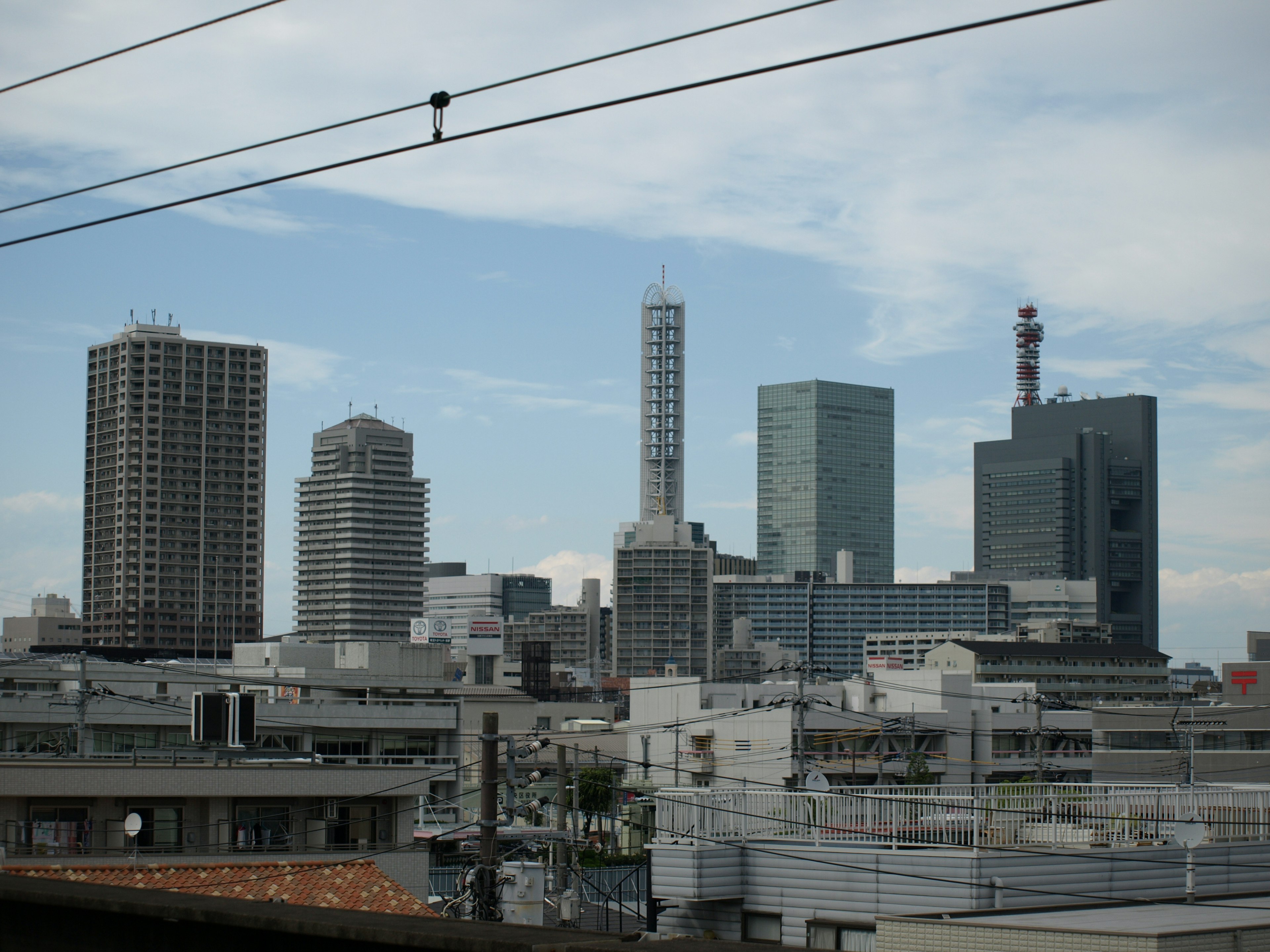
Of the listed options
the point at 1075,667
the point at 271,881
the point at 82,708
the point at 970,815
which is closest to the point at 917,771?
the point at 82,708

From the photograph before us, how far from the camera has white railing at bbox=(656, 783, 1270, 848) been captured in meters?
18.7

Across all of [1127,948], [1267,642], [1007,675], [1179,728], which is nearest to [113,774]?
[1127,948]

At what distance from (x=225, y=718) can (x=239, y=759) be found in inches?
334

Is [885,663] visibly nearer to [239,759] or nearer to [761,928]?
[239,759]

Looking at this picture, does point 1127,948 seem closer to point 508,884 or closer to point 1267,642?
point 508,884

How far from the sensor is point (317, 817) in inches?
1471

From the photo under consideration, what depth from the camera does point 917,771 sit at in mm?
80312

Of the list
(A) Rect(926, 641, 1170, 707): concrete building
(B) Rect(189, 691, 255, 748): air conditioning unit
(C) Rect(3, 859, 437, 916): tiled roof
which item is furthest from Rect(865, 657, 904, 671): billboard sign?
(C) Rect(3, 859, 437, 916): tiled roof

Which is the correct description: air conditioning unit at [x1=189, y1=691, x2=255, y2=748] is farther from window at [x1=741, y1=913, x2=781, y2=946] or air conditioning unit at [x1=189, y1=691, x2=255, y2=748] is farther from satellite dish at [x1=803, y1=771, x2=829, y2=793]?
window at [x1=741, y1=913, x2=781, y2=946]

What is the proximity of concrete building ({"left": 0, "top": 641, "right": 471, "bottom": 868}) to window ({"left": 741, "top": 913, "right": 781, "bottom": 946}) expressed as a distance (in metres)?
14.3

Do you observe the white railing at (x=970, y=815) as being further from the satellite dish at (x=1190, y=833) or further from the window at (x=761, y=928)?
the window at (x=761, y=928)

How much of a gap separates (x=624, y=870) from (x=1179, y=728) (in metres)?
31.6

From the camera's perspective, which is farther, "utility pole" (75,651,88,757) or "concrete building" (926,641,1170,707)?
"concrete building" (926,641,1170,707)

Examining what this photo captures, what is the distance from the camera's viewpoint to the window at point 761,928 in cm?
1905
